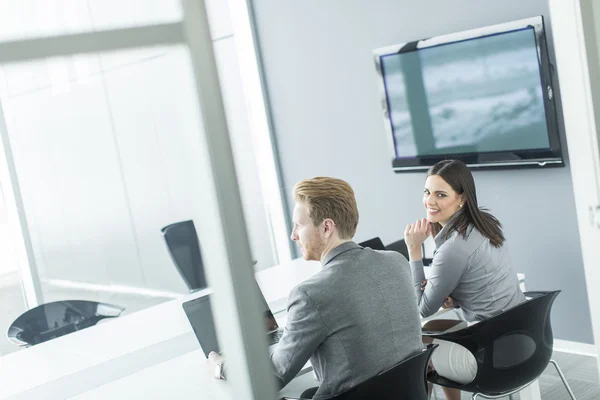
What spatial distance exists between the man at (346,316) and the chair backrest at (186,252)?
2.82 meters

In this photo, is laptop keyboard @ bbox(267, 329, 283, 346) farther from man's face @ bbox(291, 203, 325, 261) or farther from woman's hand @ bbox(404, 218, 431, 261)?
woman's hand @ bbox(404, 218, 431, 261)

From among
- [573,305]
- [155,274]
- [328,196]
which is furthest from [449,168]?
[155,274]

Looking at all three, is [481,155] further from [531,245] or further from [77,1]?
[77,1]

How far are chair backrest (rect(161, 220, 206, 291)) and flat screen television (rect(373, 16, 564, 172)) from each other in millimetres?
1461

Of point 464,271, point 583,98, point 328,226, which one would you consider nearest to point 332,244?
point 328,226

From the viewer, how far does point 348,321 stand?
2.23 meters

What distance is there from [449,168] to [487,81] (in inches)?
55.0

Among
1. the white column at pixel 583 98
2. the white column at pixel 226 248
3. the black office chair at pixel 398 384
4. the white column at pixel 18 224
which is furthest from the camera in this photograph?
the white column at pixel 18 224

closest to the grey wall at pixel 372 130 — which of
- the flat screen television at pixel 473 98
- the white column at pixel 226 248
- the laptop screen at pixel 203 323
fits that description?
the flat screen television at pixel 473 98

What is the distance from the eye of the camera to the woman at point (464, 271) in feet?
9.57

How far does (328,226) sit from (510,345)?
808mm

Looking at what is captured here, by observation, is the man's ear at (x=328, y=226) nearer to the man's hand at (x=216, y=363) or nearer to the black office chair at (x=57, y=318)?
the man's hand at (x=216, y=363)

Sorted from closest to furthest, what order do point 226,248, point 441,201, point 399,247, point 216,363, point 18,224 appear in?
point 226,248 → point 216,363 → point 441,201 → point 399,247 → point 18,224

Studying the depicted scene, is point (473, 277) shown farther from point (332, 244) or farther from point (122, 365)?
point (122, 365)
